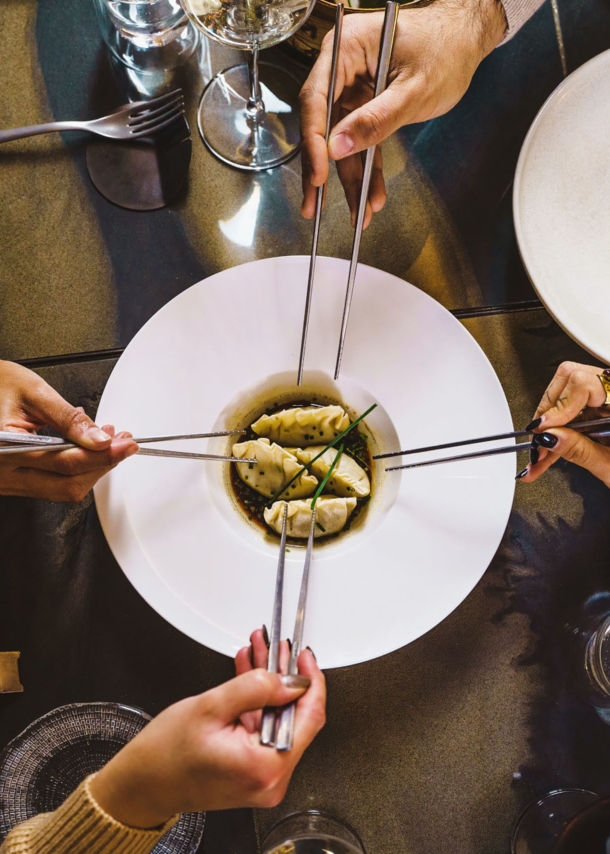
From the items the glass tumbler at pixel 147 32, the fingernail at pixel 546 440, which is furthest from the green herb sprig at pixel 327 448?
the glass tumbler at pixel 147 32

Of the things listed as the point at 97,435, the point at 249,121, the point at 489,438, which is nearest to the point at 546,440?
Answer: the point at 489,438

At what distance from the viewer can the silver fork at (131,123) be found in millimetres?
1567

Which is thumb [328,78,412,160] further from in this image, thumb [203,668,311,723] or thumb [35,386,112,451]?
thumb [203,668,311,723]

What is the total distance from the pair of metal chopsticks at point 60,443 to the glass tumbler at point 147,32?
0.89 meters

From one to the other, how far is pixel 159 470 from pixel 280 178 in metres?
0.74

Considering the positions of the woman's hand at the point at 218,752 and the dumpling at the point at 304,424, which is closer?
the woman's hand at the point at 218,752

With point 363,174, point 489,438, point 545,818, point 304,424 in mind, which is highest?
point 363,174

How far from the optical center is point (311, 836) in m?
1.41

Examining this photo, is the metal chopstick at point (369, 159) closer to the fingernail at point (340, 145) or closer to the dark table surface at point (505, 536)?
the fingernail at point (340, 145)

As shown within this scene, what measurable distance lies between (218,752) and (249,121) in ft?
4.35

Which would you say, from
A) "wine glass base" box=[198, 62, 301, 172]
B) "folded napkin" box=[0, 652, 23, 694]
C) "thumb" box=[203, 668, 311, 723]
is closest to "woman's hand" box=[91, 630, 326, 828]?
"thumb" box=[203, 668, 311, 723]

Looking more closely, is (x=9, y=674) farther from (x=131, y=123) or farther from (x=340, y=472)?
(x=131, y=123)

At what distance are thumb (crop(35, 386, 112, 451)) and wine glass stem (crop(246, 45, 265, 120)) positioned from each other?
75 centimetres

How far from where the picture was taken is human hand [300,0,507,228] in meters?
1.24
